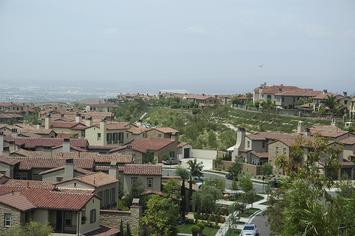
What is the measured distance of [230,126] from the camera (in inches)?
3000

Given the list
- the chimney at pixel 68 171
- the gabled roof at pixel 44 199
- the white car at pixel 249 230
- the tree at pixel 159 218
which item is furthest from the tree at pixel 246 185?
the gabled roof at pixel 44 199

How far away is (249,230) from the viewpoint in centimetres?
3234

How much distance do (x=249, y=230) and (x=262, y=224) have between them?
3.60 m

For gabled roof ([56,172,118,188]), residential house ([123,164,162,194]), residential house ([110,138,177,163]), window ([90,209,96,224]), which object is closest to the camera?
window ([90,209,96,224])

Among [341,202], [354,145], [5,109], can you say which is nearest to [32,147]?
[354,145]

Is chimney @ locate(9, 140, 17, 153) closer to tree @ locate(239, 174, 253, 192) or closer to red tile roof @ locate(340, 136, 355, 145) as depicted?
tree @ locate(239, 174, 253, 192)

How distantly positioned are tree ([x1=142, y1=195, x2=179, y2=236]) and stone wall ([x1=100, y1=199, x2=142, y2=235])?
0.39 meters

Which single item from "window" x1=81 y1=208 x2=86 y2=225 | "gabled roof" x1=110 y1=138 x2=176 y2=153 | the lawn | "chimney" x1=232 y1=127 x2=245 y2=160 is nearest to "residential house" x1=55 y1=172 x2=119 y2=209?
"window" x1=81 y1=208 x2=86 y2=225

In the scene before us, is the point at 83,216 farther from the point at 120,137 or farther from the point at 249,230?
the point at 120,137

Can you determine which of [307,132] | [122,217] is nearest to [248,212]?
[122,217]

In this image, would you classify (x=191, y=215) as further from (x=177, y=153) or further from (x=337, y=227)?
(x=177, y=153)

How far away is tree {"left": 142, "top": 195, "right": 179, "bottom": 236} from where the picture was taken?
2939 centimetres

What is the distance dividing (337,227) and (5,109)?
92063 mm

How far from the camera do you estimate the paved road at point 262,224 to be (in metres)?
33.6
